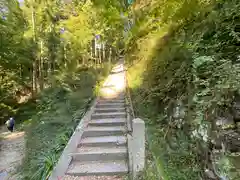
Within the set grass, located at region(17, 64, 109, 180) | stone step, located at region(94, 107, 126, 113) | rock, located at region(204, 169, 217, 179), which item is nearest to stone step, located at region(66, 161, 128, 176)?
grass, located at region(17, 64, 109, 180)

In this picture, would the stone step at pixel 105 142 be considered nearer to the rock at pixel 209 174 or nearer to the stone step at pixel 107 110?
the stone step at pixel 107 110

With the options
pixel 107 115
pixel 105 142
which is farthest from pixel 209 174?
pixel 107 115

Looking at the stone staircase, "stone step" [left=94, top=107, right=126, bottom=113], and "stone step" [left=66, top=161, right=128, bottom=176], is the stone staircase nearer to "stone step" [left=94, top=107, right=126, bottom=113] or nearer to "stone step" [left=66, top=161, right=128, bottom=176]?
"stone step" [left=66, top=161, right=128, bottom=176]

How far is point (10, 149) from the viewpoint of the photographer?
1041cm

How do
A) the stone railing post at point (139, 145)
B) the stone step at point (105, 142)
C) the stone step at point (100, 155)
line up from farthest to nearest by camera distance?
1. the stone step at point (105, 142)
2. the stone step at point (100, 155)
3. the stone railing post at point (139, 145)

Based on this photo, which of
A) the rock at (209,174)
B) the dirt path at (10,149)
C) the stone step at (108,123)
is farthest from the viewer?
the dirt path at (10,149)

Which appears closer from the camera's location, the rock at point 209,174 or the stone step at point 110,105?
the rock at point 209,174

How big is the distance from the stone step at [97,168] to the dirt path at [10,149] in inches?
156

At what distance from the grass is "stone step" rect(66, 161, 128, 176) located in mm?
421

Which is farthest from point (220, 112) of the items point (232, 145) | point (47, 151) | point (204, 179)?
point (47, 151)

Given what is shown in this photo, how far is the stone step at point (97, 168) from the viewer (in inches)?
146

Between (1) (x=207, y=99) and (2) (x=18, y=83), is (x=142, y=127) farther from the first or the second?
(2) (x=18, y=83)

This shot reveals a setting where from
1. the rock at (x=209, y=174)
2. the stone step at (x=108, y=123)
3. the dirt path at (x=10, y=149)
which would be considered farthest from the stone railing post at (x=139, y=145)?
the dirt path at (x=10, y=149)

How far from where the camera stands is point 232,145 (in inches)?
98.8
